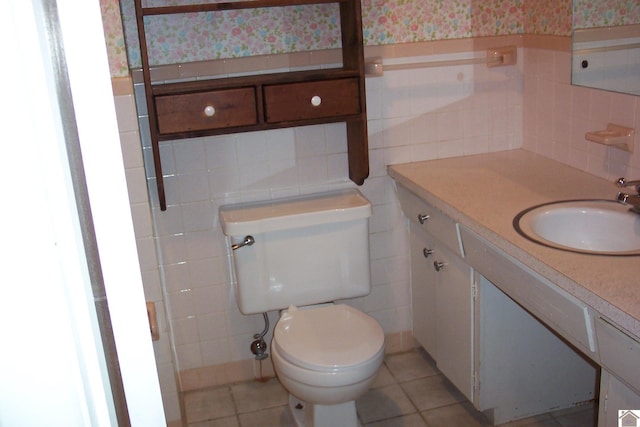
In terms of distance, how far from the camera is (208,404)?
8.89 ft

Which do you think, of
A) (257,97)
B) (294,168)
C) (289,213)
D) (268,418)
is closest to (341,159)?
(294,168)

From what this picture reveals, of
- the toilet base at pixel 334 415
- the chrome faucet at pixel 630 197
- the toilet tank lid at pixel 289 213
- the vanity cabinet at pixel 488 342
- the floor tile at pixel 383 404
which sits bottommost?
the floor tile at pixel 383 404

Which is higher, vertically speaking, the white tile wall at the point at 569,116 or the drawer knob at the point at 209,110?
the drawer knob at the point at 209,110

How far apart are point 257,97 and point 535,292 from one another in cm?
113

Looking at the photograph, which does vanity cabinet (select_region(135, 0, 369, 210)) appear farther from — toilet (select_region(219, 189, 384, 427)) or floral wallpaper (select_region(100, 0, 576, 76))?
toilet (select_region(219, 189, 384, 427))

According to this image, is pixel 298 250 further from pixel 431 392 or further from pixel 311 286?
pixel 431 392

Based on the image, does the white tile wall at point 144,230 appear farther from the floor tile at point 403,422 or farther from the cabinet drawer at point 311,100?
the floor tile at point 403,422

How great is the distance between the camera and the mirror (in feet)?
6.81

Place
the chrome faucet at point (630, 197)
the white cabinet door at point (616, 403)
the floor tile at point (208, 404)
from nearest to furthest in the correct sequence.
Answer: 1. the white cabinet door at point (616, 403)
2. the chrome faucet at point (630, 197)
3. the floor tile at point (208, 404)

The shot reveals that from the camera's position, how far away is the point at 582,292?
1534mm

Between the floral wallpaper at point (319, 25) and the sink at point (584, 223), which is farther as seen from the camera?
the floral wallpaper at point (319, 25)

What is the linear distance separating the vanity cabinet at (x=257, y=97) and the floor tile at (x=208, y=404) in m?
0.87

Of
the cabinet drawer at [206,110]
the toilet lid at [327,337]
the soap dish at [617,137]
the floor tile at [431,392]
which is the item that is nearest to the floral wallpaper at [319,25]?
the cabinet drawer at [206,110]

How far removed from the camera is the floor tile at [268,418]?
2553 millimetres
